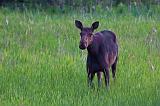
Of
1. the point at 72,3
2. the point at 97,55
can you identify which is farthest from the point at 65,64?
the point at 72,3

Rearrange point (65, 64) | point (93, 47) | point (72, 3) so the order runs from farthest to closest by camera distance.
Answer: point (72, 3) < point (65, 64) < point (93, 47)

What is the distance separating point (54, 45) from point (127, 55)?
149 cm

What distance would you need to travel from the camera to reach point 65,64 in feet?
30.5

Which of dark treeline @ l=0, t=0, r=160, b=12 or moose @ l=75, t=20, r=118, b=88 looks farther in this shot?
dark treeline @ l=0, t=0, r=160, b=12

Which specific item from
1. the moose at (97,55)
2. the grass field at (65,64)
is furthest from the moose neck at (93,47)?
the grass field at (65,64)

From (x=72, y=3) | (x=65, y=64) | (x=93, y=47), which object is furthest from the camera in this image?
(x=72, y=3)

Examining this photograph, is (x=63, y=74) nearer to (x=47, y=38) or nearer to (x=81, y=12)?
(x=47, y=38)

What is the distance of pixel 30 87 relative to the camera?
8047 mm

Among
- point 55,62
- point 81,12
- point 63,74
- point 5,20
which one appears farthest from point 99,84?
point 81,12

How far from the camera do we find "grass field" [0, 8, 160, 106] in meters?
7.50

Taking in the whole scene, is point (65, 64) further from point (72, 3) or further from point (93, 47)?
point (72, 3)

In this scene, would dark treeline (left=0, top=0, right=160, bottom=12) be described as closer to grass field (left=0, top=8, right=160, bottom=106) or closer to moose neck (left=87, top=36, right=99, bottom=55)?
grass field (left=0, top=8, right=160, bottom=106)

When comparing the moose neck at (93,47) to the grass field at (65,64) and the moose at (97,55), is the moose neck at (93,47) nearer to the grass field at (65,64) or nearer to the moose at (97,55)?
the moose at (97,55)

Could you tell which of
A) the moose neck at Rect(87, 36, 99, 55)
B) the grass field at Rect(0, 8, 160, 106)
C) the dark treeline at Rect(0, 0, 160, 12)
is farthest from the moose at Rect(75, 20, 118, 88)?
the dark treeline at Rect(0, 0, 160, 12)
